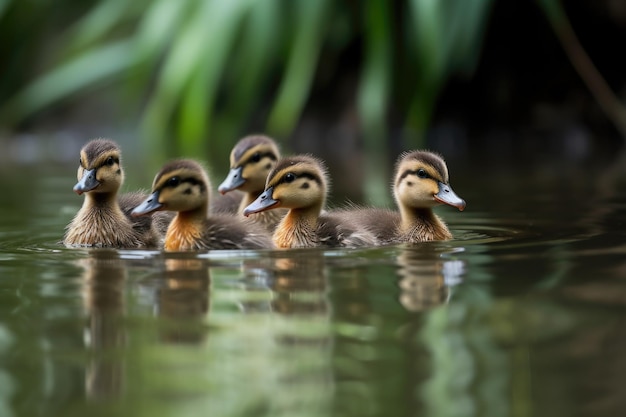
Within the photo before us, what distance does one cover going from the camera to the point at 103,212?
4.96 m

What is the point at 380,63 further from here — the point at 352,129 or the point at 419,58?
the point at 352,129

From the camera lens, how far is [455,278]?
11.6 ft

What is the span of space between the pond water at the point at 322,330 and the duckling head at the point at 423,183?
0.31 m

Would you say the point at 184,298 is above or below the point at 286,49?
below

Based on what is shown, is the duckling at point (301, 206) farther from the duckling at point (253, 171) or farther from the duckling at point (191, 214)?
the duckling at point (253, 171)

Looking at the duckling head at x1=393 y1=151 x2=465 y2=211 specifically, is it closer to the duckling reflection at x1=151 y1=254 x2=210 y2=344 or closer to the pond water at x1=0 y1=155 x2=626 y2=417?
the pond water at x1=0 y1=155 x2=626 y2=417

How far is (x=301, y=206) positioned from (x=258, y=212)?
0.71 feet

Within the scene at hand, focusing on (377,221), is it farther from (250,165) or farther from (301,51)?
(301,51)

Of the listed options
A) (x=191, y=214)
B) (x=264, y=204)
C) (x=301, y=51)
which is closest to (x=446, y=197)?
(x=264, y=204)

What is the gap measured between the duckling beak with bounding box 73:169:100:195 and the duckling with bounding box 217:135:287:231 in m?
0.80

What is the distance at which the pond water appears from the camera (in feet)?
7.20

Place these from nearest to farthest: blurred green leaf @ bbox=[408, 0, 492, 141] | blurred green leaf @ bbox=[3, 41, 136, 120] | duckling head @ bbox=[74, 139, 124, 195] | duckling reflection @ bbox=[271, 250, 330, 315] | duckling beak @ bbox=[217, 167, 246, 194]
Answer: duckling reflection @ bbox=[271, 250, 330, 315] < duckling head @ bbox=[74, 139, 124, 195] < duckling beak @ bbox=[217, 167, 246, 194] < blurred green leaf @ bbox=[408, 0, 492, 141] < blurred green leaf @ bbox=[3, 41, 136, 120]

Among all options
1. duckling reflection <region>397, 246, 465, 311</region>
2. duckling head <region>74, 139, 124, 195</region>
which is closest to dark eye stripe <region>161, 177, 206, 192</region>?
duckling head <region>74, 139, 124, 195</region>

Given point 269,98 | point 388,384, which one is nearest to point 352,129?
point 269,98
